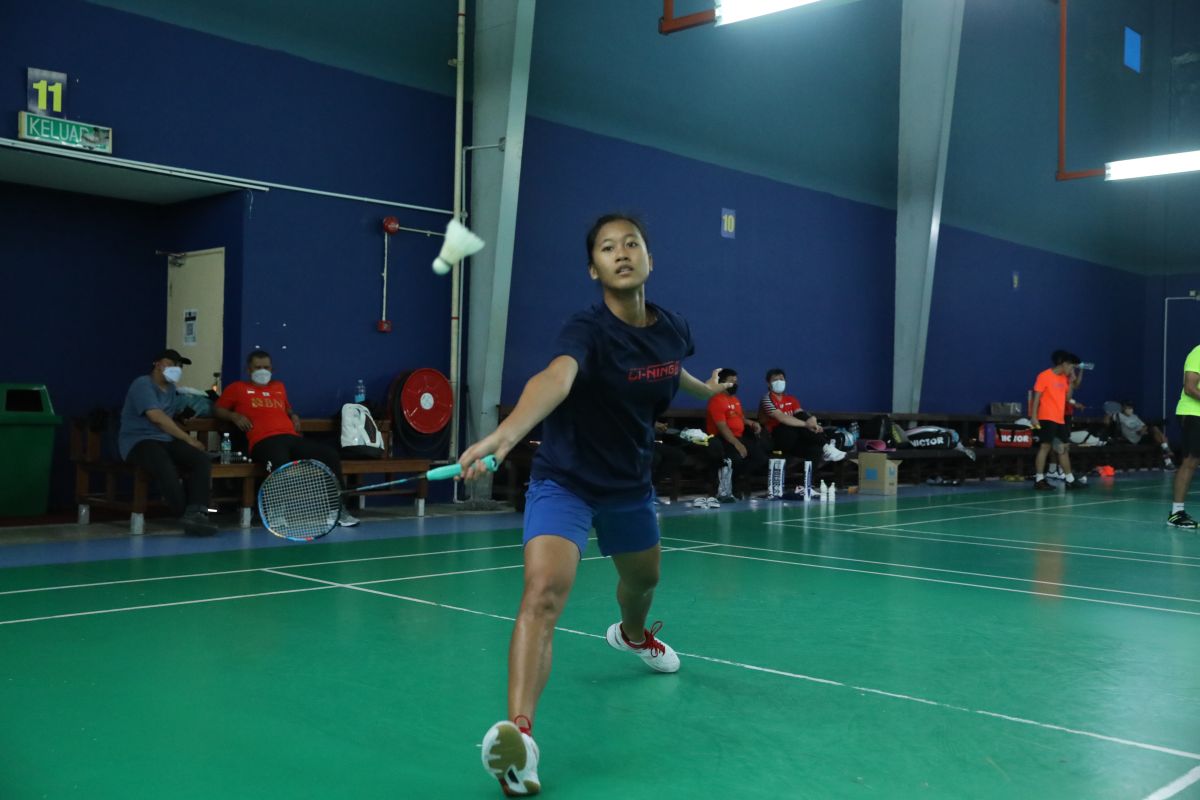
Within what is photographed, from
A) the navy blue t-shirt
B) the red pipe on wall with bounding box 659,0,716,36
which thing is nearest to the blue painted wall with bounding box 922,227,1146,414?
the red pipe on wall with bounding box 659,0,716,36

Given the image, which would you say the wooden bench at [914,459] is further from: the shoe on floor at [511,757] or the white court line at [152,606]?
the shoe on floor at [511,757]

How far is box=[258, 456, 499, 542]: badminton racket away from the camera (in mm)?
6723

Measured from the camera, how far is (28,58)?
8.03 meters

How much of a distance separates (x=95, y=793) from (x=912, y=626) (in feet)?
11.6

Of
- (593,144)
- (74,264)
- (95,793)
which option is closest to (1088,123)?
(593,144)

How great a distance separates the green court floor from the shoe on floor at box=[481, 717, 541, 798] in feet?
0.37

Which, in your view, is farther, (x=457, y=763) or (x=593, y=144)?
(x=593, y=144)

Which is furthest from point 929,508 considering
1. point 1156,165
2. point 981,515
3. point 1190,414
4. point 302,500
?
point 302,500

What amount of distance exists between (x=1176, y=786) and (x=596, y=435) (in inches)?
71.9

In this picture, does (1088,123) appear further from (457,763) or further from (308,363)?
(457,763)

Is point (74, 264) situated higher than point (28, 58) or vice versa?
point (28, 58)

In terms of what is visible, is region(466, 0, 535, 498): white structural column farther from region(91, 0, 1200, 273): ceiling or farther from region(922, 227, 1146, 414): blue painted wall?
region(922, 227, 1146, 414): blue painted wall

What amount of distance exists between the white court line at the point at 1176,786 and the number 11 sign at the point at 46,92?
8.18 m

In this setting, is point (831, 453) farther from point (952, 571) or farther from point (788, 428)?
point (952, 571)
